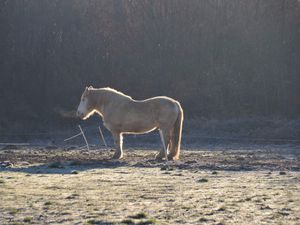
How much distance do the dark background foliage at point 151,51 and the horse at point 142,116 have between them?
998 inches

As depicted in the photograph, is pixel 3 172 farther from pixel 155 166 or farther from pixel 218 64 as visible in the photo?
pixel 218 64

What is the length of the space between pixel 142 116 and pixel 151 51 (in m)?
30.3

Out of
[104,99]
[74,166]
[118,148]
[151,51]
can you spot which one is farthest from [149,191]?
[151,51]

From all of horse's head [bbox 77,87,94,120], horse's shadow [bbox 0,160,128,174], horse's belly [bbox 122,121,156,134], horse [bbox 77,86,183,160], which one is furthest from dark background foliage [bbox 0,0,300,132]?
horse's shadow [bbox 0,160,128,174]

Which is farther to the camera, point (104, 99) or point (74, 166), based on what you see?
point (104, 99)

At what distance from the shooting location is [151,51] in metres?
52.8

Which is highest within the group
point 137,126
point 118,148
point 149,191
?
point 137,126

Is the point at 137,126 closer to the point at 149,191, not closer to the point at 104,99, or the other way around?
the point at 104,99

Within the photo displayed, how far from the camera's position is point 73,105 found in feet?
163

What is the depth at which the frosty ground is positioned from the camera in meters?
11.0

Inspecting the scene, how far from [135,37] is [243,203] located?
137 feet

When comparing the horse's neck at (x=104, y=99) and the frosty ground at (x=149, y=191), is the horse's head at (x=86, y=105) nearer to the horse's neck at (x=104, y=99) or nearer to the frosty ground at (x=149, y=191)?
the horse's neck at (x=104, y=99)

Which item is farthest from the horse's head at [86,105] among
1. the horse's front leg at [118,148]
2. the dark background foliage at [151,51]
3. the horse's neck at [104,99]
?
the dark background foliage at [151,51]

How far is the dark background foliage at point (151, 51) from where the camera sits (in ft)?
165
